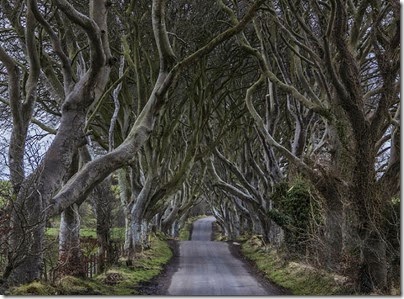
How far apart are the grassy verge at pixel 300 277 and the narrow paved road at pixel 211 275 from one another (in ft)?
2.33

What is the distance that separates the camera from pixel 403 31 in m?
9.07

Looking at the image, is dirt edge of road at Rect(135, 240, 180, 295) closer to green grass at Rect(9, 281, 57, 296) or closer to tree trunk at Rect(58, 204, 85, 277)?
tree trunk at Rect(58, 204, 85, 277)

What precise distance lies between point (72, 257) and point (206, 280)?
5.16 meters

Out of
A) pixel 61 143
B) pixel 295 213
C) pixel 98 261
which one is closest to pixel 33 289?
pixel 61 143

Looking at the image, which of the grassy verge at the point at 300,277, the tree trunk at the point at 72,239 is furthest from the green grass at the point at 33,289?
the grassy verge at the point at 300,277

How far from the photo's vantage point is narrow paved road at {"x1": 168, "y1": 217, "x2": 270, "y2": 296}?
13.2m

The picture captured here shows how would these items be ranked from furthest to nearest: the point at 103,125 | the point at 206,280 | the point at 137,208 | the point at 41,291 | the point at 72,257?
1. the point at 103,125
2. the point at 137,208
3. the point at 206,280
4. the point at 72,257
5. the point at 41,291

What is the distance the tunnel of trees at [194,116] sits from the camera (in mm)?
8586

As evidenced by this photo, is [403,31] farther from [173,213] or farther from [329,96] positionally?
[173,213]

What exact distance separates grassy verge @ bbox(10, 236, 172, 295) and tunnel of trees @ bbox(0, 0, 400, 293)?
0.32 m

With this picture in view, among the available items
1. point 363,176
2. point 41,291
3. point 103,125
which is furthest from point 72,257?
point 103,125

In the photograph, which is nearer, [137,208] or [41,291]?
[41,291]

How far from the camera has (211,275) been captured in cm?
1694

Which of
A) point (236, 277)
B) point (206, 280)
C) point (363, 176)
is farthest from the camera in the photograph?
point (236, 277)
